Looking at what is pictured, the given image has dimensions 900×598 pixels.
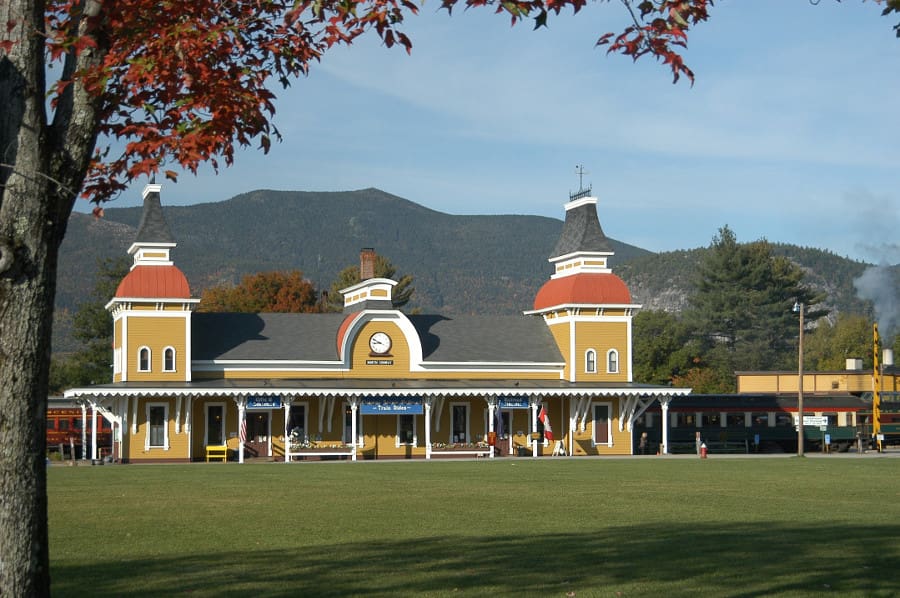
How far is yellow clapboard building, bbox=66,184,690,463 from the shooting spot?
159 ft

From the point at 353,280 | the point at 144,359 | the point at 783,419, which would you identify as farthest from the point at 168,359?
the point at 353,280

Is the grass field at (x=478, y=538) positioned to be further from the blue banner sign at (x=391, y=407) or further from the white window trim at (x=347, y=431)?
the white window trim at (x=347, y=431)

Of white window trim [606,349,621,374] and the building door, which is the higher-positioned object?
white window trim [606,349,621,374]

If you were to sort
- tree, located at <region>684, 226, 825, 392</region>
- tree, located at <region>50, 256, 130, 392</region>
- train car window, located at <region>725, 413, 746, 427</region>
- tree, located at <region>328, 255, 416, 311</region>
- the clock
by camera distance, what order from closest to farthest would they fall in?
1. the clock
2. train car window, located at <region>725, 413, 746, 427</region>
3. tree, located at <region>50, 256, 130, 392</region>
4. tree, located at <region>328, 255, 416, 311</region>
5. tree, located at <region>684, 226, 825, 392</region>

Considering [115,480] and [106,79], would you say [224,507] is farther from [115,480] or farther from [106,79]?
[106,79]

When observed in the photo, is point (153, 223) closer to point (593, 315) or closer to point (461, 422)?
point (461, 422)

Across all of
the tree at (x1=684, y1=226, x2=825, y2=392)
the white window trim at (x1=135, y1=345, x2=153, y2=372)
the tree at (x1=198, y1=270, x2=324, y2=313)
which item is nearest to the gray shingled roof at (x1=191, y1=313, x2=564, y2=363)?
the white window trim at (x1=135, y1=345, x2=153, y2=372)

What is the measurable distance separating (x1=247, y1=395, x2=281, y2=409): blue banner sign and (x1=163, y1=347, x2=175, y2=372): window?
3315 mm

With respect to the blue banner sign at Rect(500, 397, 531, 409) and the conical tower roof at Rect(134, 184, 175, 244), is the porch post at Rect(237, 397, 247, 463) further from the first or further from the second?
the blue banner sign at Rect(500, 397, 531, 409)

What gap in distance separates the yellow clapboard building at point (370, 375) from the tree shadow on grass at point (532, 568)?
3276 cm

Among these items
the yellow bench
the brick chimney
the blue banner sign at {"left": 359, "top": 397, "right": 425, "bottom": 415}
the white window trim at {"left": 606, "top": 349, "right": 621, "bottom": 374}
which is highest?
the brick chimney

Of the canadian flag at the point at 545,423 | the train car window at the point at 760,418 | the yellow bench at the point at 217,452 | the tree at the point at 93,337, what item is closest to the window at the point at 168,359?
the yellow bench at the point at 217,452

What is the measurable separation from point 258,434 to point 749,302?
72389 millimetres

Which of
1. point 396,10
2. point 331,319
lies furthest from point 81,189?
point 331,319
